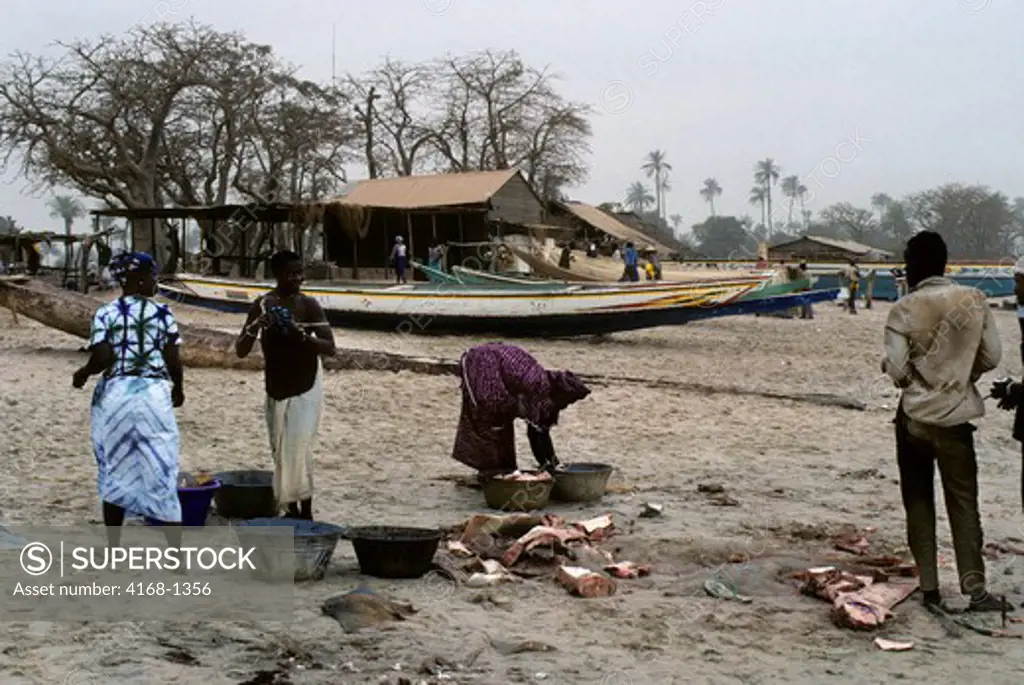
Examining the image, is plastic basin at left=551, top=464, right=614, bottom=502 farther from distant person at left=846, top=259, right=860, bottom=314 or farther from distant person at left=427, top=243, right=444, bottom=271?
distant person at left=846, top=259, right=860, bottom=314

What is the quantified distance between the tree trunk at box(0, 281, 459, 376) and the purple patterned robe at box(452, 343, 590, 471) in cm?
525

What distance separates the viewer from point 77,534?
5.70m

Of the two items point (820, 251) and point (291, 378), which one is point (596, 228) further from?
point (291, 378)

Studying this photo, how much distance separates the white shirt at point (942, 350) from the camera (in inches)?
188

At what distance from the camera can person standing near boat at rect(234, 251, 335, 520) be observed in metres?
5.84

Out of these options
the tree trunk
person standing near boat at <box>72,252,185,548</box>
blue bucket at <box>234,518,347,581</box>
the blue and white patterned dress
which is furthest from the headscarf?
the tree trunk

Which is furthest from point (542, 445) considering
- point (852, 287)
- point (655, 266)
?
point (852, 287)

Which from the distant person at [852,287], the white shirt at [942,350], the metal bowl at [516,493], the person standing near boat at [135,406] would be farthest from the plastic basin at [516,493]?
the distant person at [852,287]

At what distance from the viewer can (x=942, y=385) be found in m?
4.77

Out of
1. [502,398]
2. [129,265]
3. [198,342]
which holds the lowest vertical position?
[502,398]

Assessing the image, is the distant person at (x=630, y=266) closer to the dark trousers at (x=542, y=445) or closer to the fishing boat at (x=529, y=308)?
the fishing boat at (x=529, y=308)

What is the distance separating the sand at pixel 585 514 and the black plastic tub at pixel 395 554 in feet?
0.35

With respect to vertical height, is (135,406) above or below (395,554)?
above

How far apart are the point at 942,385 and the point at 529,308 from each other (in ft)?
49.9
